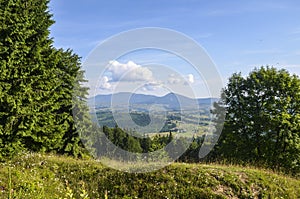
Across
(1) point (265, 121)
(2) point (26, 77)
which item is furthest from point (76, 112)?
(1) point (265, 121)

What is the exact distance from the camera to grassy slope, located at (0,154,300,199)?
A: 30.5ft

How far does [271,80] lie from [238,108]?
142 inches

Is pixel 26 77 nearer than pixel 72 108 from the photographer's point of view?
Yes

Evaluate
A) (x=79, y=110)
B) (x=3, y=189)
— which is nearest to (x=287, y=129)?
(x=79, y=110)

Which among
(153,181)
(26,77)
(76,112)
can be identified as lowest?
(153,181)

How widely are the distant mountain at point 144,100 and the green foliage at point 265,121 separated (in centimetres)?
1641

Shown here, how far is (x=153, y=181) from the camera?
972 cm

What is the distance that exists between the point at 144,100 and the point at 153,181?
2.52 m

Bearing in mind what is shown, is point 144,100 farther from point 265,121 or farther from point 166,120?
point 265,121

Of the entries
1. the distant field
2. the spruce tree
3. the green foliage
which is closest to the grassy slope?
the distant field

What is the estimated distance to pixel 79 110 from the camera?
78.4 feet

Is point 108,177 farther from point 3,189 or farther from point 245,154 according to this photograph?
point 245,154

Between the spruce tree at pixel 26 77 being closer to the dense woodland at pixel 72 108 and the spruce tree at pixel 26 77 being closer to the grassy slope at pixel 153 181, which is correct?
the dense woodland at pixel 72 108

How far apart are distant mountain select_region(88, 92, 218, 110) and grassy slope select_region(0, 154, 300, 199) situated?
2.27 metres
